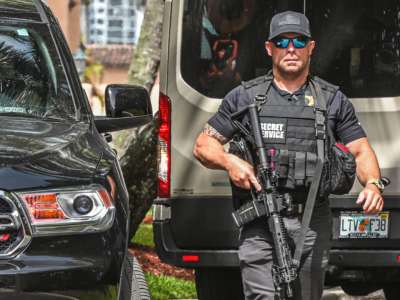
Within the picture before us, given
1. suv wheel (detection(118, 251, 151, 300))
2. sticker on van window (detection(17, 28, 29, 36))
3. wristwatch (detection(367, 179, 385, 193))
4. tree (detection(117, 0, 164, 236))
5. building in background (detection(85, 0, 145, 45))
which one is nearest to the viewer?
suv wheel (detection(118, 251, 151, 300))

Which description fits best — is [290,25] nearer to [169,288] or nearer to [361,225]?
[361,225]

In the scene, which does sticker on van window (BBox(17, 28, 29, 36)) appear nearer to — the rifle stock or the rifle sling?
the rifle stock

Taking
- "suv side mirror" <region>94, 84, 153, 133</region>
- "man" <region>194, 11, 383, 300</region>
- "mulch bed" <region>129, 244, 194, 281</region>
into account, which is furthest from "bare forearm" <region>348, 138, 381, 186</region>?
"mulch bed" <region>129, 244, 194, 281</region>

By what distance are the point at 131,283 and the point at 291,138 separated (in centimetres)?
106

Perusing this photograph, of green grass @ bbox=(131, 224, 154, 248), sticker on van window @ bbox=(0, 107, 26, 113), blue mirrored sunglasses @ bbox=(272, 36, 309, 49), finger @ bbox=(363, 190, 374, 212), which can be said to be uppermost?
blue mirrored sunglasses @ bbox=(272, 36, 309, 49)

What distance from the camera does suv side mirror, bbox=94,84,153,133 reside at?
19.0 feet

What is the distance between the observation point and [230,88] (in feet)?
22.5

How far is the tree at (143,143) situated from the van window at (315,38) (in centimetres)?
288

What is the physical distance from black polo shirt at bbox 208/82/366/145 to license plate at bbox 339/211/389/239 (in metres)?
1.23

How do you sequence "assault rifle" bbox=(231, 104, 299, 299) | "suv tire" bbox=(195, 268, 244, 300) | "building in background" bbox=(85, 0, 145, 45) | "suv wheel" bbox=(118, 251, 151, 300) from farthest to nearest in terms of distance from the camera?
1. "building in background" bbox=(85, 0, 145, 45)
2. "suv tire" bbox=(195, 268, 244, 300)
3. "assault rifle" bbox=(231, 104, 299, 299)
4. "suv wheel" bbox=(118, 251, 151, 300)

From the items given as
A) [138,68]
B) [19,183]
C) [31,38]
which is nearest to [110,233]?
[19,183]

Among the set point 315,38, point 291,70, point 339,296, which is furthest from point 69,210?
point 339,296

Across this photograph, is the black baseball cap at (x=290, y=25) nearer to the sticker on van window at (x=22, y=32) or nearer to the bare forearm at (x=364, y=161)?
the bare forearm at (x=364, y=161)

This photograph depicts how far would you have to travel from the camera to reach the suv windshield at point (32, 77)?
5.48 metres
